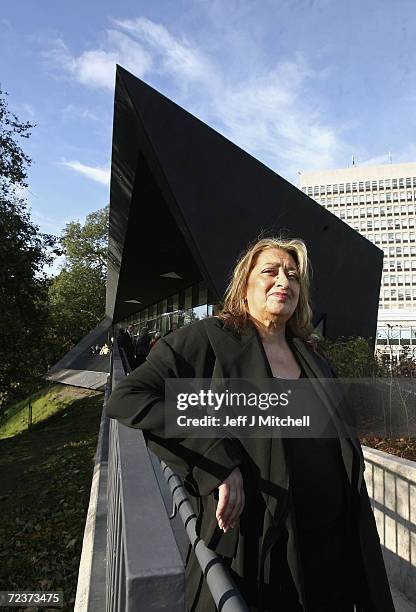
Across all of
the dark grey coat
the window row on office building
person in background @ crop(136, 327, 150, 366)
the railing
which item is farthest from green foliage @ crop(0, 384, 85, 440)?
the window row on office building

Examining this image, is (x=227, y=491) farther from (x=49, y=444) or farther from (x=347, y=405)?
(x=49, y=444)

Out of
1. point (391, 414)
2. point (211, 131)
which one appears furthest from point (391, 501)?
point (211, 131)

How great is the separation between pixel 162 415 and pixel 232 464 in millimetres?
281

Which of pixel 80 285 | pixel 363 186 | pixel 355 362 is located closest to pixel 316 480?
pixel 355 362

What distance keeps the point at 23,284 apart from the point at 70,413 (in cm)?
724

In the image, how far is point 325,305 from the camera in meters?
12.2

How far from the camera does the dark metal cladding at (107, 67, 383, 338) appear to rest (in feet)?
29.8

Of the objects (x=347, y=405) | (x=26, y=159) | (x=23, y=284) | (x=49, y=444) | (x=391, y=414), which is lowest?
(x=49, y=444)

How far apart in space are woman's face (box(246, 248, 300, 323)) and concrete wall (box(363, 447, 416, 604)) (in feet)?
9.51

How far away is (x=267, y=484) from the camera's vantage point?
1416 millimetres

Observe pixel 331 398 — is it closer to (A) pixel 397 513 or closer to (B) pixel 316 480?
(B) pixel 316 480

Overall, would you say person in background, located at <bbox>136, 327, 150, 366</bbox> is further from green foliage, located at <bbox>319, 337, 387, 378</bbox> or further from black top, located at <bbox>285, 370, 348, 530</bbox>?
black top, located at <bbox>285, 370, 348, 530</bbox>

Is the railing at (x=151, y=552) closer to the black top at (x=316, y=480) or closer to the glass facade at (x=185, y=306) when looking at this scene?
the black top at (x=316, y=480)

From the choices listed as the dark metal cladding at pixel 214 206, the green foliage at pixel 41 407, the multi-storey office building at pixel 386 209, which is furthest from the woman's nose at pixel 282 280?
the multi-storey office building at pixel 386 209
